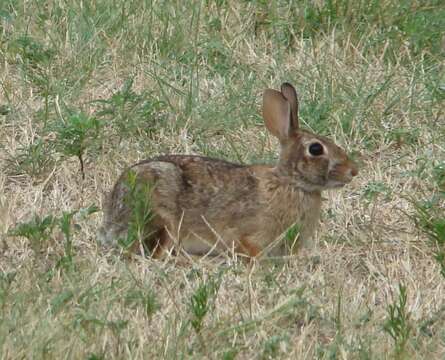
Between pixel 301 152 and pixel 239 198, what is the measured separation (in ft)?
1.21

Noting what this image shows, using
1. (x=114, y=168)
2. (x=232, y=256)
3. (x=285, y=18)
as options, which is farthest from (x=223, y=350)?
(x=285, y=18)

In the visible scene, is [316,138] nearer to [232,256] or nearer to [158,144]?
[232,256]

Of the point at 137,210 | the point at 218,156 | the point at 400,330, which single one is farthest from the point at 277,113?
the point at 400,330

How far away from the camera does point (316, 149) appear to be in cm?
634

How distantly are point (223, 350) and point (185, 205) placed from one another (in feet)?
4.82

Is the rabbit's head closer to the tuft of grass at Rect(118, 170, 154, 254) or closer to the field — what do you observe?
the field

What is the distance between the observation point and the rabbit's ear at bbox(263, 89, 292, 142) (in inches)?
255

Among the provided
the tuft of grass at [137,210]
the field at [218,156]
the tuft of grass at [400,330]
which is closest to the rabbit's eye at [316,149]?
the field at [218,156]

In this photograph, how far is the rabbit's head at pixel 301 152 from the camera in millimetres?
6277

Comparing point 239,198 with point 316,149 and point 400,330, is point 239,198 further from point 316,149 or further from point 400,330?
point 400,330

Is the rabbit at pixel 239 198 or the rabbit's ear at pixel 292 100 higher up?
the rabbit's ear at pixel 292 100

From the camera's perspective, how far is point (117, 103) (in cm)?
727

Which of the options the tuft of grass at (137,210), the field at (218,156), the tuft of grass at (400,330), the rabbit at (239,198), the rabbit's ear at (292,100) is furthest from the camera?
the rabbit's ear at (292,100)

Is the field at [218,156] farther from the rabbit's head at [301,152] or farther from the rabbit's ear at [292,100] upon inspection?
the rabbit's ear at [292,100]
